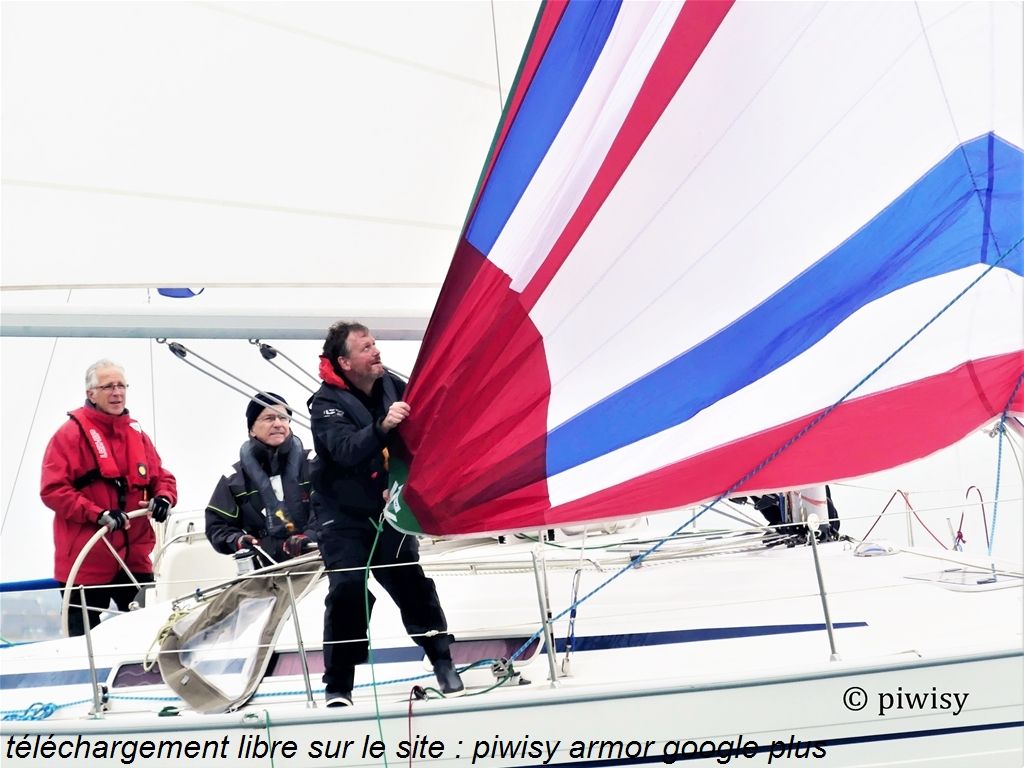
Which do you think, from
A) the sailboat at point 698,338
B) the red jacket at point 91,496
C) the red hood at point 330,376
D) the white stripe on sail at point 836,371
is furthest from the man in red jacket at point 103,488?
the white stripe on sail at point 836,371

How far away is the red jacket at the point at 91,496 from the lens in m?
4.07

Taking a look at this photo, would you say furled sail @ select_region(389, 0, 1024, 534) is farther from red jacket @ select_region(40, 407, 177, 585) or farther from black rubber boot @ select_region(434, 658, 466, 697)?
red jacket @ select_region(40, 407, 177, 585)

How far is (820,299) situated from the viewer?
2840 mm

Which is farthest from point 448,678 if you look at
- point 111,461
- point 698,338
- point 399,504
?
→ point 111,461

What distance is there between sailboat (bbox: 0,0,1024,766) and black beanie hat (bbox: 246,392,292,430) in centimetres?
129

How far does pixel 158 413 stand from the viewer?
8688 mm

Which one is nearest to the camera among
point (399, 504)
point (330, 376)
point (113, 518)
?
point (399, 504)

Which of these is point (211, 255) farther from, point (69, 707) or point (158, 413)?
point (158, 413)

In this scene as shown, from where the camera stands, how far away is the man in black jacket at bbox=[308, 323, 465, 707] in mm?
2934

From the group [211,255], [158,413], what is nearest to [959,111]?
[211,255]

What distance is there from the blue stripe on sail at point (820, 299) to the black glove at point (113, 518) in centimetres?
A: 195

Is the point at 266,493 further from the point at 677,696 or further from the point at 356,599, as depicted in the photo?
the point at 677,696

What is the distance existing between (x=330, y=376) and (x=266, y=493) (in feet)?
4.25

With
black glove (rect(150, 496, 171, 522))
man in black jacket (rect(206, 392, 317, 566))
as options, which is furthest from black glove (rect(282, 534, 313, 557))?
black glove (rect(150, 496, 171, 522))
